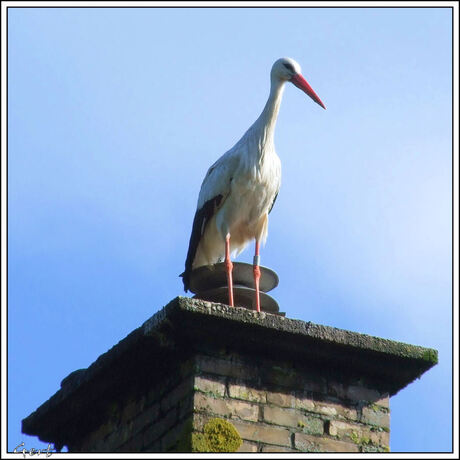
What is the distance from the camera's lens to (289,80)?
34.9 feet

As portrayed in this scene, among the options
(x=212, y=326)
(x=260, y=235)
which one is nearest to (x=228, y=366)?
(x=212, y=326)

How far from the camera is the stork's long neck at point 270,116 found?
10.2 metres

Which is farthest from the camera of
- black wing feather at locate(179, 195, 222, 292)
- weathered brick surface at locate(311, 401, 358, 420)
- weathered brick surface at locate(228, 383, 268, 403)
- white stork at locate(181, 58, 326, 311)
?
black wing feather at locate(179, 195, 222, 292)

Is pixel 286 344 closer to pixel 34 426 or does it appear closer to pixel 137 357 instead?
pixel 137 357

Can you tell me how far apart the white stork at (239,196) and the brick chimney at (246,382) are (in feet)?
9.10

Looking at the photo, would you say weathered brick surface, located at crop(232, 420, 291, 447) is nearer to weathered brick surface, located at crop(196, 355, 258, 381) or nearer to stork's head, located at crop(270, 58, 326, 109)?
weathered brick surface, located at crop(196, 355, 258, 381)

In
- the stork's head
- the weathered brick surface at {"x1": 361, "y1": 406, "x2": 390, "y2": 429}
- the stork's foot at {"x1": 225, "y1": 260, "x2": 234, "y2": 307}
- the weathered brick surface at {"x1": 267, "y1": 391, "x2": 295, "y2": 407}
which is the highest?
the stork's head

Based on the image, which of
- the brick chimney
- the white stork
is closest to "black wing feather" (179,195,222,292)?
the white stork

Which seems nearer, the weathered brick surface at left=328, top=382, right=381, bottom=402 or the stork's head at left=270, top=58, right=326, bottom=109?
the weathered brick surface at left=328, top=382, right=381, bottom=402

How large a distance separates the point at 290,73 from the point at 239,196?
1291mm

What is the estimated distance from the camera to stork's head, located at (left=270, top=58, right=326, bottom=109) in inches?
416

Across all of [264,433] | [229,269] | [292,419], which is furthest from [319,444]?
[229,269]

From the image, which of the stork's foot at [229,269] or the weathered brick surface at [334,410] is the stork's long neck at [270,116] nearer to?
the stork's foot at [229,269]

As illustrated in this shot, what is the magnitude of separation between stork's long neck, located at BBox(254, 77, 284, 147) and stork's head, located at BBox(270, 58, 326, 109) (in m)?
0.05
